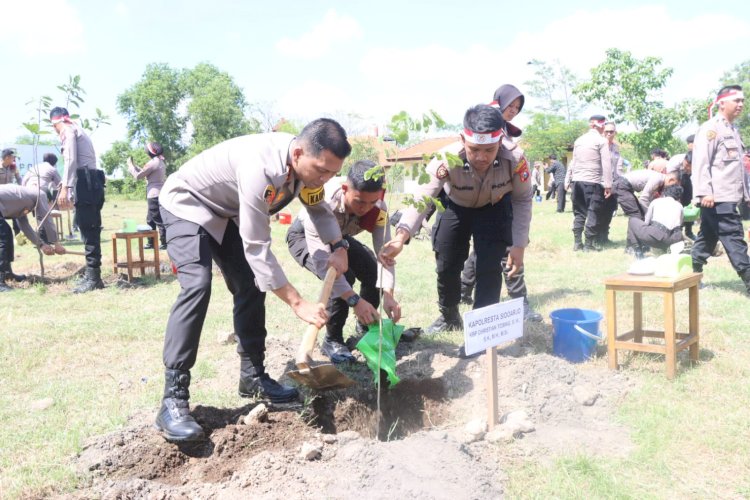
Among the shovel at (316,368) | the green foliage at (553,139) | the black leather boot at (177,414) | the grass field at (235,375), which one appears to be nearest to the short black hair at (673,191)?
the grass field at (235,375)

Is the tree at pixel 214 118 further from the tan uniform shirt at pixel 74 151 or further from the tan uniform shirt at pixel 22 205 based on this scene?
the tan uniform shirt at pixel 74 151

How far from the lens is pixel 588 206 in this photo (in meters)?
9.40

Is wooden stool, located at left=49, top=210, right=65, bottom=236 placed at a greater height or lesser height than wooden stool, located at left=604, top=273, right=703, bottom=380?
greater

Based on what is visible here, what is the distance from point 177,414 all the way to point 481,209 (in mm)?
2492

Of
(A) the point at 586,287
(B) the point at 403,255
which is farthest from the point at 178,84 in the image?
(A) the point at 586,287

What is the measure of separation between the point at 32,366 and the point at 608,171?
8038 mm

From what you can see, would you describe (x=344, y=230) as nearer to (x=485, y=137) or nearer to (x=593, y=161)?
(x=485, y=137)

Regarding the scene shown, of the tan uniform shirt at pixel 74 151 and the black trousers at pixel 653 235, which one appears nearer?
the tan uniform shirt at pixel 74 151

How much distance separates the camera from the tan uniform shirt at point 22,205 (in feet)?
25.0

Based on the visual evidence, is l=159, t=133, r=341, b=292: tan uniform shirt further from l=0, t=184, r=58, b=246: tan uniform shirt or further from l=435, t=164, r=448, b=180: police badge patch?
l=0, t=184, r=58, b=246: tan uniform shirt

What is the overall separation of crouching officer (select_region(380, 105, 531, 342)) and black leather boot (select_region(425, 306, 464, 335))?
235mm

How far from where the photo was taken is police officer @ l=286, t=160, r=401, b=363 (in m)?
3.74

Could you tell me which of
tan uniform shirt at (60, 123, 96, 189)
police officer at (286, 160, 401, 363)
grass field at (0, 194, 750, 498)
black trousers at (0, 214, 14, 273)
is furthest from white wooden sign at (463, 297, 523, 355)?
black trousers at (0, 214, 14, 273)

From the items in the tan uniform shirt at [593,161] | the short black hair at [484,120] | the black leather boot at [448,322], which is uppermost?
the tan uniform shirt at [593,161]
